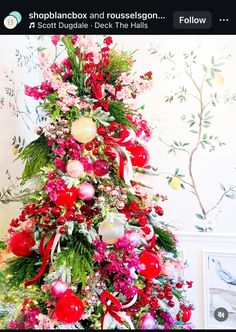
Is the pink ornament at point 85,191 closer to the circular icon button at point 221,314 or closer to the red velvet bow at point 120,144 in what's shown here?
the red velvet bow at point 120,144

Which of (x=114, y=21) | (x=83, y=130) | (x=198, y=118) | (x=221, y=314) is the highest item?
(x=114, y=21)

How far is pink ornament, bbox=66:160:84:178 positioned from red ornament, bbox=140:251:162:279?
12.1 inches

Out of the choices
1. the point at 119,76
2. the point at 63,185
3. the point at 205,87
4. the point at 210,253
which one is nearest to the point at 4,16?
the point at 119,76

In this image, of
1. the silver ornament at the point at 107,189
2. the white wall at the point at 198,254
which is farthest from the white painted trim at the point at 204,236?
the silver ornament at the point at 107,189

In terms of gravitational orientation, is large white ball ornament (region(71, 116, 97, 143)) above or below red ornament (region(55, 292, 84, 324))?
above

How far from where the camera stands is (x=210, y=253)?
1.58 m

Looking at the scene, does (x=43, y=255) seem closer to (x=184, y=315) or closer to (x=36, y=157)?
(x=36, y=157)

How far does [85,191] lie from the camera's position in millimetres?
907

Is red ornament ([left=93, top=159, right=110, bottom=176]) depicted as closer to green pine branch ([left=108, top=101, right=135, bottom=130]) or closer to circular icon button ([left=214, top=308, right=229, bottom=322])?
green pine branch ([left=108, top=101, right=135, bottom=130])

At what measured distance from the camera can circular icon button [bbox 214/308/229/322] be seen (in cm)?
156

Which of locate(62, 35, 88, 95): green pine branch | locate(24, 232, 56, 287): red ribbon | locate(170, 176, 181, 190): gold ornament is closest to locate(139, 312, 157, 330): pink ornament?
locate(24, 232, 56, 287): red ribbon

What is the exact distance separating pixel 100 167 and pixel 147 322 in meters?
0.46

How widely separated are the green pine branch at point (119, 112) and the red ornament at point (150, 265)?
392 mm

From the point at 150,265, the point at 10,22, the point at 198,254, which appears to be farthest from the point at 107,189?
the point at 198,254
